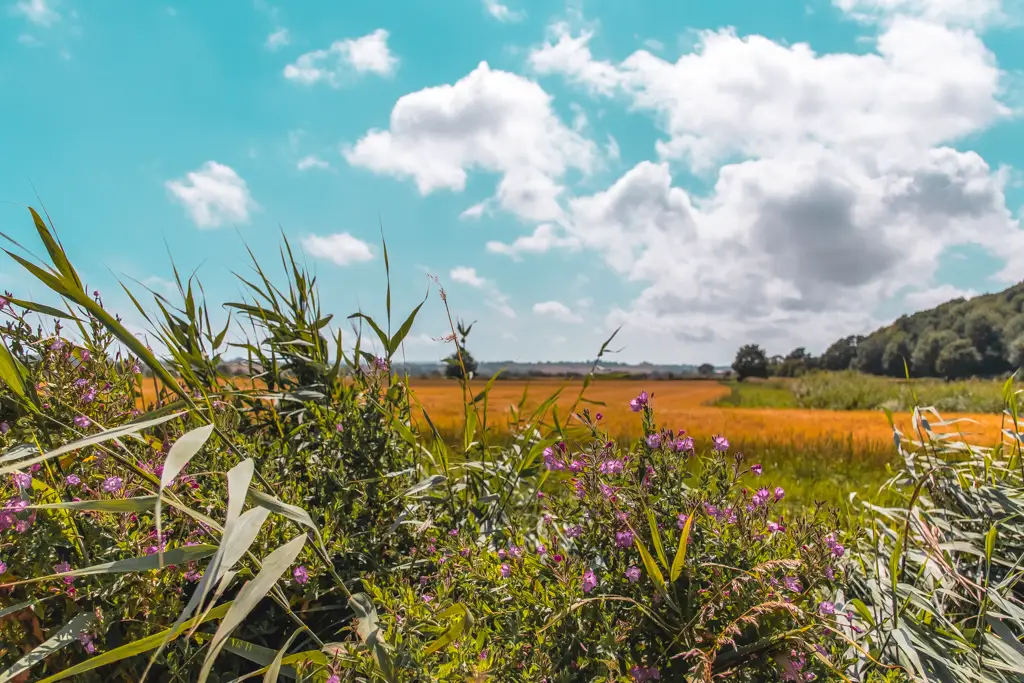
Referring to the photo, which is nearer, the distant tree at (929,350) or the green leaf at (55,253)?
the green leaf at (55,253)

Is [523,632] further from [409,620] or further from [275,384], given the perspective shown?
[275,384]

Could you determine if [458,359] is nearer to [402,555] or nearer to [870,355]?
[402,555]

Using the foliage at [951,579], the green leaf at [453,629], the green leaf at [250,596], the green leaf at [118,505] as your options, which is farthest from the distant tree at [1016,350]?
the green leaf at [118,505]

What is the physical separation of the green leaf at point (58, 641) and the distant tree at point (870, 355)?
37531 mm

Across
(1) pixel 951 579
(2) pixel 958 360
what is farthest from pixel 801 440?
(2) pixel 958 360

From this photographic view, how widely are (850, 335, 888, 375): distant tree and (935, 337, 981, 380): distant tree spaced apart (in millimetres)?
3209

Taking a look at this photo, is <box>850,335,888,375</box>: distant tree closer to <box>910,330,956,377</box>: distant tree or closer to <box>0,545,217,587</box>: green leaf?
<box>910,330,956,377</box>: distant tree

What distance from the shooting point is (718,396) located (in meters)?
19.5

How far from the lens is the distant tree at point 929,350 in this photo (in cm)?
3072

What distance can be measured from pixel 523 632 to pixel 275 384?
1.91 meters

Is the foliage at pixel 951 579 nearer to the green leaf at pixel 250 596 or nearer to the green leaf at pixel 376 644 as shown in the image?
the green leaf at pixel 376 644

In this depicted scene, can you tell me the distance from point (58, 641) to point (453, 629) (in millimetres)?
836

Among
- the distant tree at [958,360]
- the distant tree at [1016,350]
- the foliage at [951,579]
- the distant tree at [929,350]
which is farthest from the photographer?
the distant tree at [929,350]

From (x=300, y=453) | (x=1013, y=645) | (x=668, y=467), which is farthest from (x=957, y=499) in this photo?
(x=300, y=453)
